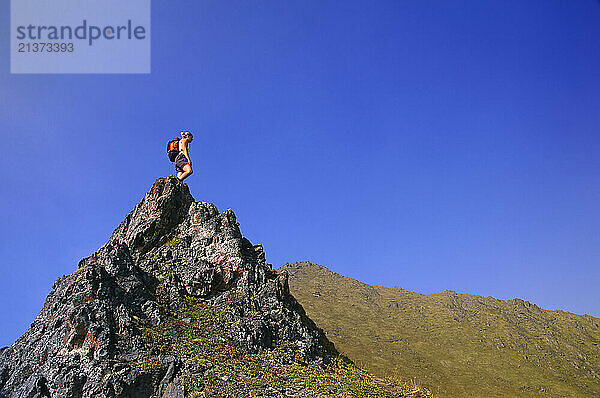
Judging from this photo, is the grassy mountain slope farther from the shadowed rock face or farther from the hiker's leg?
the hiker's leg

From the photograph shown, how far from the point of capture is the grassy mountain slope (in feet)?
154

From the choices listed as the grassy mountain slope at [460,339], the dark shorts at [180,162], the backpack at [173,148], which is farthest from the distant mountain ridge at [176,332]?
the grassy mountain slope at [460,339]

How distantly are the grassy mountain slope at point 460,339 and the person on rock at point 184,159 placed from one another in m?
30.9

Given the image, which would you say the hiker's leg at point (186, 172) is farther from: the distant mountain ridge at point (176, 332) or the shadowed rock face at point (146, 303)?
the distant mountain ridge at point (176, 332)

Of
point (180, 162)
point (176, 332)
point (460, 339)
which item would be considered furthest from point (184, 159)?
point (460, 339)

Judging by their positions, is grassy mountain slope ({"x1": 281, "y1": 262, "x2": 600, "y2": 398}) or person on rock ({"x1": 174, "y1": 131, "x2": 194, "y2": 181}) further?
grassy mountain slope ({"x1": 281, "y1": 262, "x2": 600, "y2": 398})

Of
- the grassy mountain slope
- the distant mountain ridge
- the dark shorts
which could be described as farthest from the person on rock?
the grassy mountain slope

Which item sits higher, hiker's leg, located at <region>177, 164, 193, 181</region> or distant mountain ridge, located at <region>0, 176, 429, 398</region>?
hiker's leg, located at <region>177, 164, 193, 181</region>

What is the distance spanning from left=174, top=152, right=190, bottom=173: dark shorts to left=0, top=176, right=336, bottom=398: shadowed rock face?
854 millimetres

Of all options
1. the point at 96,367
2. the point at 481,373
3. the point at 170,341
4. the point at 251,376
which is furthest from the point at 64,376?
the point at 481,373

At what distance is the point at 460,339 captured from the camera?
5772 centimetres

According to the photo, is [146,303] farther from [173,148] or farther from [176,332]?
[173,148]

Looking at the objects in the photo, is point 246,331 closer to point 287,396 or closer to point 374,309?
point 287,396

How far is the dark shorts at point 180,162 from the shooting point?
26516 millimetres
